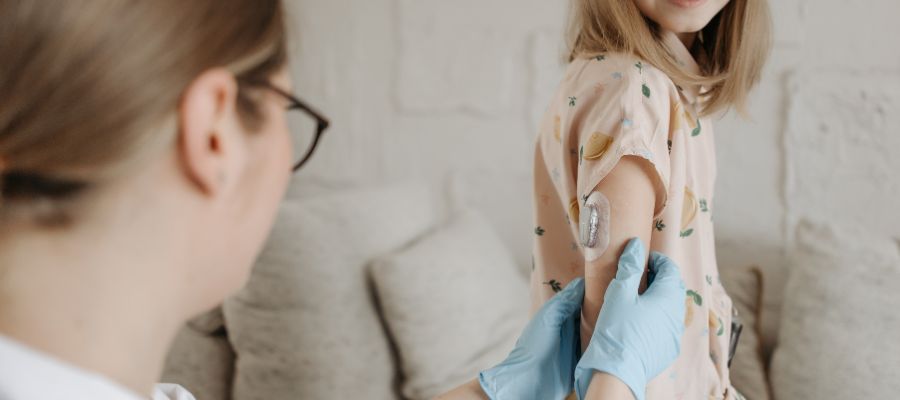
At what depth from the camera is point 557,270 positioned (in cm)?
115

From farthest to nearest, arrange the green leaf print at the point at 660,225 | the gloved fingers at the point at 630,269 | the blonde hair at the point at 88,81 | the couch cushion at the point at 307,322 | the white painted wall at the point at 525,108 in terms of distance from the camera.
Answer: the white painted wall at the point at 525,108, the couch cushion at the point at 307,322, the green leaf print at the point at 660,225, the gloved fingers at the point at 630,269, the blonde hair at the point at 88,81

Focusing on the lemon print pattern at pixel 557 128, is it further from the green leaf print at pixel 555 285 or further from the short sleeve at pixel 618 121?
the green leaf print at pixel 555 285

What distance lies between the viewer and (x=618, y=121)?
95 centimetres

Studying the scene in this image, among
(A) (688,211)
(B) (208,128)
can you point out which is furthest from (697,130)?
(B) (208,128)

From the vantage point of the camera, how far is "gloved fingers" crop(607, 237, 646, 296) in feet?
3.00

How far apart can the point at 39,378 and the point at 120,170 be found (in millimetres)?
149

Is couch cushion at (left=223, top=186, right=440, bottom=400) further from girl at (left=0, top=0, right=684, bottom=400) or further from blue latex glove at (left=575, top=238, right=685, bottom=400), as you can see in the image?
girl at (left=0, top=0, right=684, bottom=400)

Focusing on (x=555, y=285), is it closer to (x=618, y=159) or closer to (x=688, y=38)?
(x=618, y=159)

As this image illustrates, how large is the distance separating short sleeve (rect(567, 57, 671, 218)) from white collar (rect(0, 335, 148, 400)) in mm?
554

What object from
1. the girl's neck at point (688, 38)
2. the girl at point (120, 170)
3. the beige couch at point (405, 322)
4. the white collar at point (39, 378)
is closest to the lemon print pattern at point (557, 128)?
the girl's neck at point (688, 38)

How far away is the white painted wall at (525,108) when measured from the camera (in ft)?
6.71

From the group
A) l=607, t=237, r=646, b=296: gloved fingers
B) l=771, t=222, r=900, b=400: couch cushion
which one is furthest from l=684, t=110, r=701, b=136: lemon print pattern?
l=771, t=222, r=900, b=400: couch cushion

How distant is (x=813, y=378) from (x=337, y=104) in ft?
4.93

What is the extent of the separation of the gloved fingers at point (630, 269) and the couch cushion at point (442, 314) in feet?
3.38
